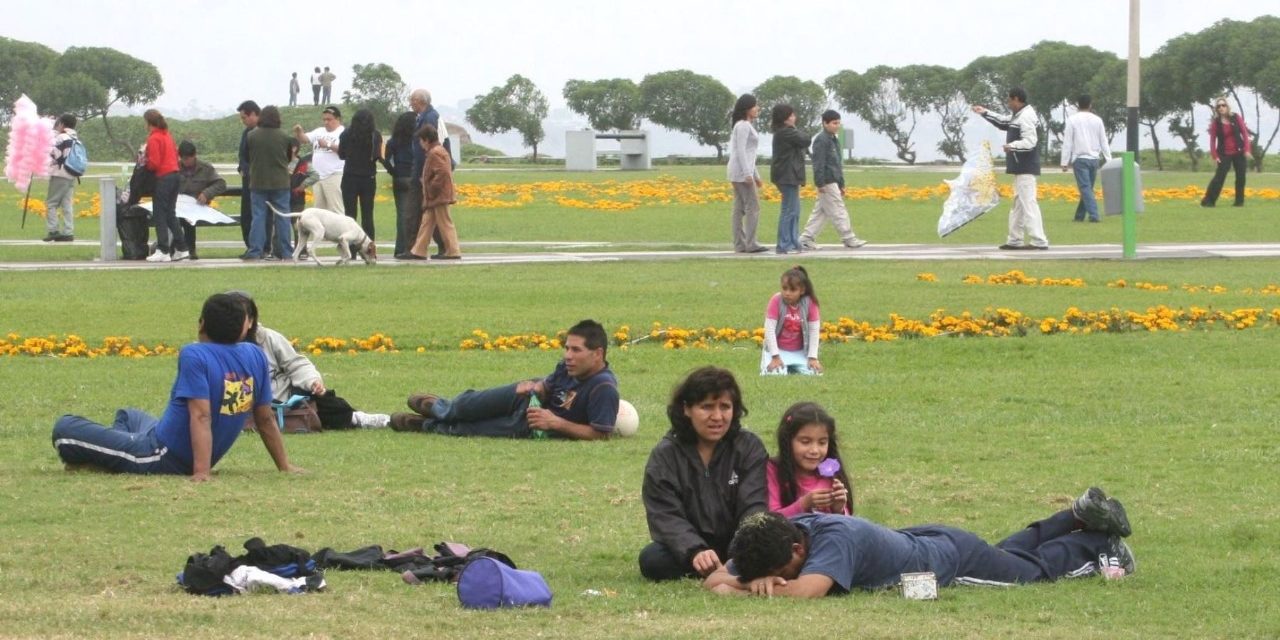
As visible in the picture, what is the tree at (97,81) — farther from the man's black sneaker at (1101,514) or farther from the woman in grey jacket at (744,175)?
the man's black sneaker at (1101,514)

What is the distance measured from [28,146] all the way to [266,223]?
6.43 m

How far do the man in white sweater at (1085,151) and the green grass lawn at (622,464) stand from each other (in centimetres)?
1013

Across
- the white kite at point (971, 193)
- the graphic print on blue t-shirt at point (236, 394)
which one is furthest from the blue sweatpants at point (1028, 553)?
the white kite at point (971, 193)

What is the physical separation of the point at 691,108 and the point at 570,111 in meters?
8.32

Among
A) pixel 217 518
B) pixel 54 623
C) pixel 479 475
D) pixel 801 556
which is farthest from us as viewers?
pixel 479 475

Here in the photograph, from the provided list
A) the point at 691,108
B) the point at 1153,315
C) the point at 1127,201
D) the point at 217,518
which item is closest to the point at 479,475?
the point at 217,518

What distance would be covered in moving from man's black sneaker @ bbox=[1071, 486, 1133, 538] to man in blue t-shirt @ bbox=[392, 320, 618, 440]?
4087 mm

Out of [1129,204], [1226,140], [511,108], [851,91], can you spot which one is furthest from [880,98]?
[1129,204]

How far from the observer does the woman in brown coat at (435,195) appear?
78.1 ft

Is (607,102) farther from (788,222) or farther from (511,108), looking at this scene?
(788,222)

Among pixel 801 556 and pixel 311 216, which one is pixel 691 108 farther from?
pixel 801 556

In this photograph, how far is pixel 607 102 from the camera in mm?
86000

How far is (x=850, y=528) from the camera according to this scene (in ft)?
24.1

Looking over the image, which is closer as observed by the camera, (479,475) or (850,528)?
(850,528)
